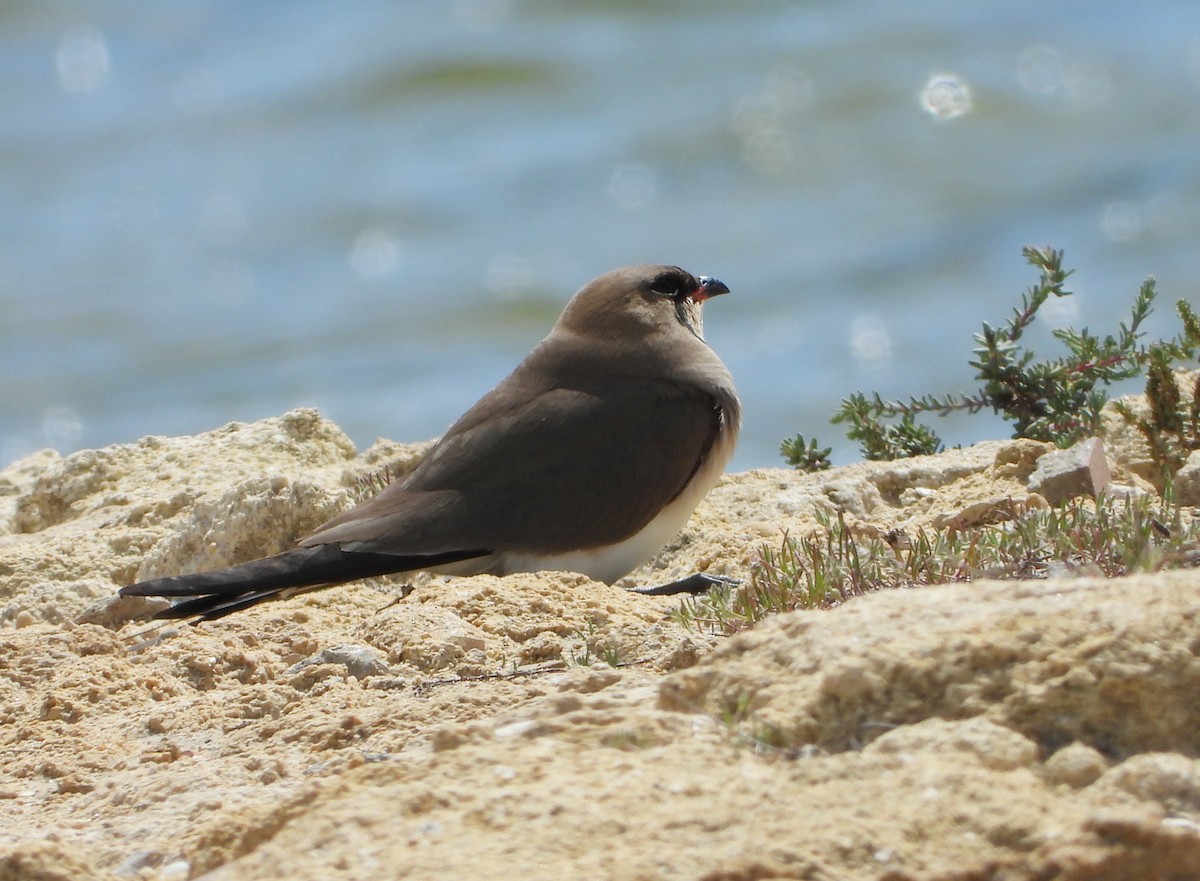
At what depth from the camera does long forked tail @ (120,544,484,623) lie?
4.79 metres

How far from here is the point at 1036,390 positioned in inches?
253

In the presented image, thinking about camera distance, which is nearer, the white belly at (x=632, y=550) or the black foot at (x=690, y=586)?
the black foot at (x=690, y=586)

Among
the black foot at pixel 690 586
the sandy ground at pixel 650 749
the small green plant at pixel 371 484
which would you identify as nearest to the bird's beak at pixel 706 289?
the small green plant at pixel 371 484

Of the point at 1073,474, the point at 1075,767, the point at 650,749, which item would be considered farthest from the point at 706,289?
the point at 1075,767

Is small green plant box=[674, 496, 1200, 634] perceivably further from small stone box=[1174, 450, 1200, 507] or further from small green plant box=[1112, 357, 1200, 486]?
small green plant box=[1112, 357, 1200, 486]

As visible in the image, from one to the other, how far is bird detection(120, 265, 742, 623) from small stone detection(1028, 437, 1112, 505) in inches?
40.0

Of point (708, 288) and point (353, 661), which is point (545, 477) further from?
point (353, 661)

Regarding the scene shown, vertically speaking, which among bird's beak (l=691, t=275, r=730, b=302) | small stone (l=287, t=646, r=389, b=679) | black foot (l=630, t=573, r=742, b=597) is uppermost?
bird's beak (l=691, t=275, r=730, b=302)

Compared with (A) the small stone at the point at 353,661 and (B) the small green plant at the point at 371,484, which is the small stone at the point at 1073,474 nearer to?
(A) the small stone at the point at 353,661

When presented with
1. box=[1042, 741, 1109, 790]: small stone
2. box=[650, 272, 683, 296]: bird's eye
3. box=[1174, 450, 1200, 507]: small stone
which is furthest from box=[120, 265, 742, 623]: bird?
box=[1042, 741, 1109, 790]: small stone

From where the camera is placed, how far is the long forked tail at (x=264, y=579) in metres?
4.79

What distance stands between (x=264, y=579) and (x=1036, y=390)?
297 cm

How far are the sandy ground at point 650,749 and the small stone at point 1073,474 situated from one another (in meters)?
1.43

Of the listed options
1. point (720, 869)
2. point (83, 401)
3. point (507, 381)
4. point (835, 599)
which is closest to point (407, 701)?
point (835, 599)
